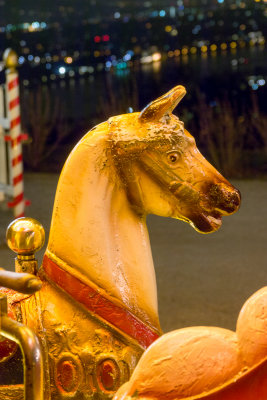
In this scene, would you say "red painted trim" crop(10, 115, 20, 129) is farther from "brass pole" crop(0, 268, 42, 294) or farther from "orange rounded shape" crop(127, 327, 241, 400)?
"orange rounded shape" crop(127, 327, 241, 400)

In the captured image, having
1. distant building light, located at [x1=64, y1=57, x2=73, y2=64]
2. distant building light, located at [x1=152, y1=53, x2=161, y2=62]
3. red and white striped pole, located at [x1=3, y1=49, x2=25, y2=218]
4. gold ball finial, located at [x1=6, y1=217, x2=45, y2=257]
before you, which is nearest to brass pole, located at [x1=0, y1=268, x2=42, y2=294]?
gold ball finial, located at [x1=6, y1=217, x2=45, y2=257]

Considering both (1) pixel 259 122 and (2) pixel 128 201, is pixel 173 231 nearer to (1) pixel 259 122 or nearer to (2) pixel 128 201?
(1) pixel 259 122

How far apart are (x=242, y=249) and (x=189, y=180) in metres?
4.42

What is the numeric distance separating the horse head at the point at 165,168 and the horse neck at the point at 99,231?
4 cm

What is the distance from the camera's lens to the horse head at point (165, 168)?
203 centimetres

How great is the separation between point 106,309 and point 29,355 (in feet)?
2.66

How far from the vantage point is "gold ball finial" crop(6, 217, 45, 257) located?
213 cm

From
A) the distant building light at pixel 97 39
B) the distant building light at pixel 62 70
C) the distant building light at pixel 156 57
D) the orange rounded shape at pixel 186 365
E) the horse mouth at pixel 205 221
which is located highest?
the orange rounded shape at pixel 186 365

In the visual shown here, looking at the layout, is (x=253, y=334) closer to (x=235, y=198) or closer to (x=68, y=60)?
(x=235, y=198)

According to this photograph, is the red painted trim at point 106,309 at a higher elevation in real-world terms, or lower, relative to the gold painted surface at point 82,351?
higher

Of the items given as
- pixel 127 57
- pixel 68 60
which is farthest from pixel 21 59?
pixel 127 57

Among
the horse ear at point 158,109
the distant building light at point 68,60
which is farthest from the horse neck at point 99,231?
the distant building light at point 68,60

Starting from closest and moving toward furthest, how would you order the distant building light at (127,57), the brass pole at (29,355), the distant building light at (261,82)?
the brass pole at (29,355) → the distant building light at (261,82) → the distant building light at (127,57)

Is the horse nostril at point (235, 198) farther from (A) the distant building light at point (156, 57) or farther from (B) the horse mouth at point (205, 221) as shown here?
(A) the distant building light at point (156, 57)
